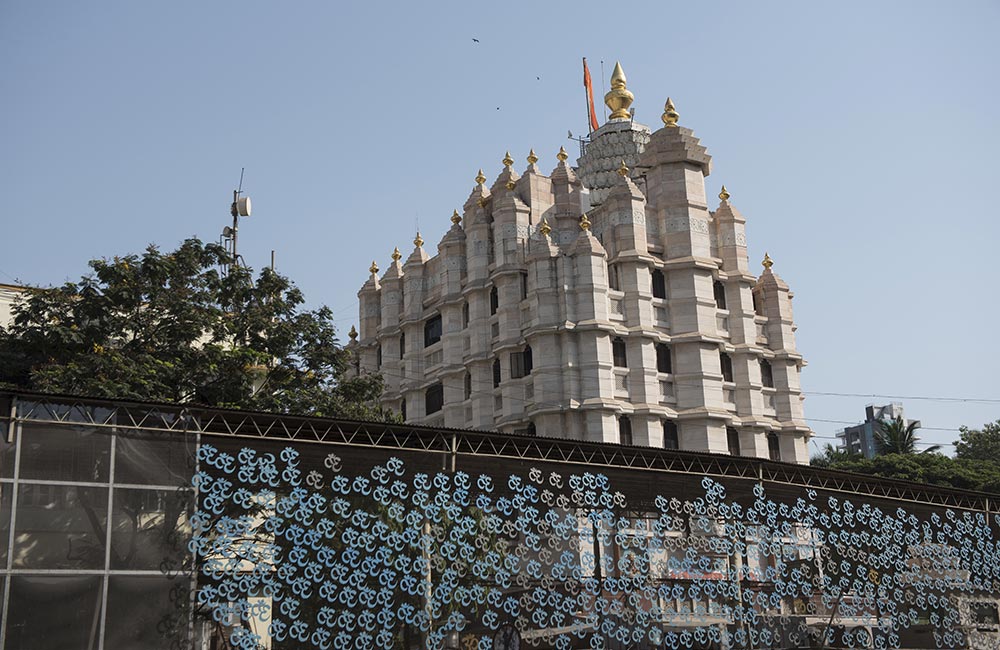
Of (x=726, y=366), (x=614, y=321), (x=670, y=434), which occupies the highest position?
(x=614, y=321)

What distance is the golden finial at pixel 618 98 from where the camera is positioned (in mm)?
55375

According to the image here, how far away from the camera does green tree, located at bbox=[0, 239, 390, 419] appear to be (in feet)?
88.7

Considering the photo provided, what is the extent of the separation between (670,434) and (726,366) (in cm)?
443

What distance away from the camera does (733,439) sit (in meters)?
45.6

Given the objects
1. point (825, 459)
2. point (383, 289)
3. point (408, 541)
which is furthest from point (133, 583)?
point (825, 459)

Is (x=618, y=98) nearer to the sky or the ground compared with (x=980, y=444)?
nearer to the sky

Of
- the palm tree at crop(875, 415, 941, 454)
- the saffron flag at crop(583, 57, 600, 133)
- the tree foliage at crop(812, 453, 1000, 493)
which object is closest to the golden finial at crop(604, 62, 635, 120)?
the saffron flag at crop(583, 57, 600, 133)

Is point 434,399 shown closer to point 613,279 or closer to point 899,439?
point 613,279

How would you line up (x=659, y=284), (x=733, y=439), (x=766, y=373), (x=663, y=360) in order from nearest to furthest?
(x=663, y=360), (x=733, y=439), (x=659, y=284), (x=766, y=373)

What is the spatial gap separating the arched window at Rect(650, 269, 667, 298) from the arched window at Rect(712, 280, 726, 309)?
2534 millimetres

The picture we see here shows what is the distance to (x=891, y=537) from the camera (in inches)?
1032

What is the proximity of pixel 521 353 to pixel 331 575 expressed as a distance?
89.8 feet

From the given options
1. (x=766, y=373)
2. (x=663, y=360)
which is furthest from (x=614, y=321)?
(x=766, y=373)

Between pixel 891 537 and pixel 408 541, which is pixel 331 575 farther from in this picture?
pixel 891 537
